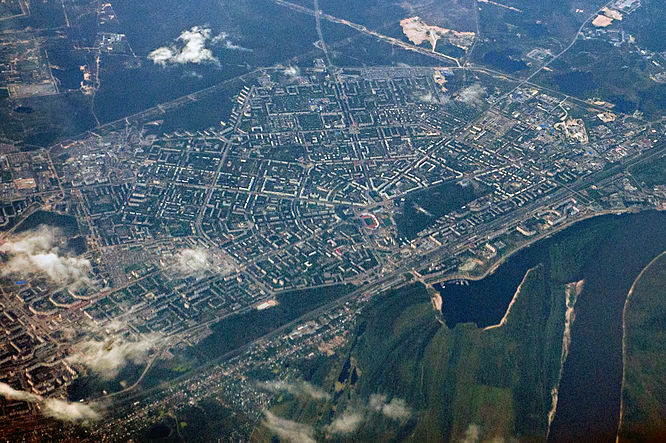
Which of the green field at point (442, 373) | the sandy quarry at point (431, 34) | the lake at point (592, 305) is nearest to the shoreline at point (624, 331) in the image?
the lake at point (592, 305)

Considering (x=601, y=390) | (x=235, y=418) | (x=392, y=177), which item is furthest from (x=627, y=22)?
(x=235, y=418)

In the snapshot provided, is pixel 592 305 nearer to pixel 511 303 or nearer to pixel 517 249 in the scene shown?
pixel 511 303

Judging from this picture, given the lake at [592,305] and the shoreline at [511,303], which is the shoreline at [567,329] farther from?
the shoreline at [511,303]

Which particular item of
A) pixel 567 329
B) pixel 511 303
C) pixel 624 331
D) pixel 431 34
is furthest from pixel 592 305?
pixel 431 34

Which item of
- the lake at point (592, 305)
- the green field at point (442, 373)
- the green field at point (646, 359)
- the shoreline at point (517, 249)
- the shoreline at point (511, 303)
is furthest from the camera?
the shoreline at point (517, 249)

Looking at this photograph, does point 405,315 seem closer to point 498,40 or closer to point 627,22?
point 498,40

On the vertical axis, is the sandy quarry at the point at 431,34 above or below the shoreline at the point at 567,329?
above

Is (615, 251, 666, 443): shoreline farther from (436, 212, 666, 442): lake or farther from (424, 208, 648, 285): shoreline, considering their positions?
(424, 208, 648, 285): shoreline

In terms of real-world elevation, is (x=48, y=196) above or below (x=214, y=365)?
above
